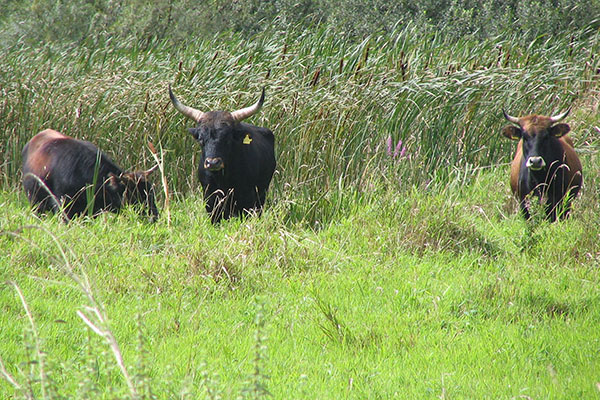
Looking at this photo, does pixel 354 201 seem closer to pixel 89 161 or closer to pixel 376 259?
pixel 376 259

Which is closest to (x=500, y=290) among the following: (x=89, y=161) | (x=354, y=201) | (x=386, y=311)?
(x=386, y=311)

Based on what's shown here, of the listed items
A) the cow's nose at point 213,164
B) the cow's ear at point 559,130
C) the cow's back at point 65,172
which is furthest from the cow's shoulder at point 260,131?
the cow's ear at point 559,130

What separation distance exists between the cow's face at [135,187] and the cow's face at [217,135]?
622 millimetres

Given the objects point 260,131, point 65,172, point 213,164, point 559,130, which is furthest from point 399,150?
point 65,172

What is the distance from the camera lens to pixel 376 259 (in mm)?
6188

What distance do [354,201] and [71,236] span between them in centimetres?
273

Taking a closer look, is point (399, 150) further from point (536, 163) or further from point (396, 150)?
point (536, 163)

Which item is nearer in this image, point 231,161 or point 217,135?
point 217,135

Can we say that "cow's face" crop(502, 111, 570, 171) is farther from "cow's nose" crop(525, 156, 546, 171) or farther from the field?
the field

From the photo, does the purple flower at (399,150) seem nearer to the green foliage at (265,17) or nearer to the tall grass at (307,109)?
the tall grass at (307,109)

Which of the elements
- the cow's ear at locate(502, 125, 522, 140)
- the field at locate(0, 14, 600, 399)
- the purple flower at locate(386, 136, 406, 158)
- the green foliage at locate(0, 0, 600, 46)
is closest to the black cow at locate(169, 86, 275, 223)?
the field at locate(0, 14, 600, 399)

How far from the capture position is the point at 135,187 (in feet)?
26.3

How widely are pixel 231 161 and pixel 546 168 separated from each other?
3.36m

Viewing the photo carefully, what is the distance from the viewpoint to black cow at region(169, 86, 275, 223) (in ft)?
26.5
